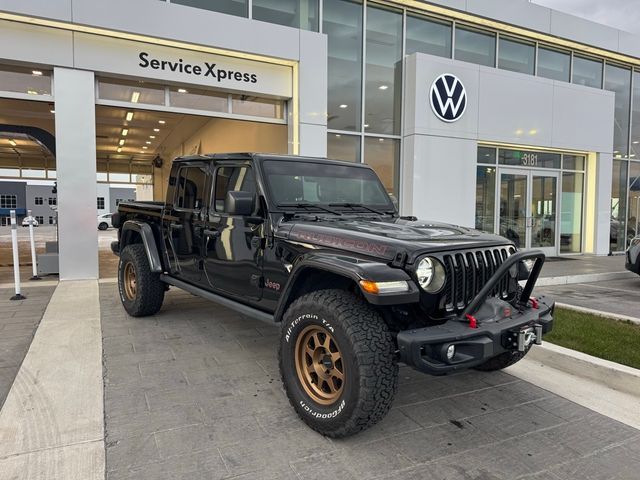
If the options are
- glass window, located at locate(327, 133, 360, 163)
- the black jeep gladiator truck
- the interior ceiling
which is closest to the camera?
the black jeep gladiator truck

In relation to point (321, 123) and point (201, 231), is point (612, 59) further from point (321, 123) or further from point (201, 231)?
point (201, 231)

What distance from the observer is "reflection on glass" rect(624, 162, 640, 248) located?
598 inches

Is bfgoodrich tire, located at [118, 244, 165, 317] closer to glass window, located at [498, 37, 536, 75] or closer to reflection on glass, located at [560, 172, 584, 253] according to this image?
glass window, located at [498, 37, 536, 75]

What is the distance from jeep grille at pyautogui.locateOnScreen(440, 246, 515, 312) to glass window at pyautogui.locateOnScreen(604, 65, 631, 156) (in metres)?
14.4

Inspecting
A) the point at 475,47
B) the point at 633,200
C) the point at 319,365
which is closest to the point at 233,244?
the point at 319,365

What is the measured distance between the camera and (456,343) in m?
2.66

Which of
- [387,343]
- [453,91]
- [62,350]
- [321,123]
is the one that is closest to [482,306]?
[387,343]

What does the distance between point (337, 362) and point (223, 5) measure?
857cm

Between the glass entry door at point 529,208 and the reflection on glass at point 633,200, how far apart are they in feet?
13.1

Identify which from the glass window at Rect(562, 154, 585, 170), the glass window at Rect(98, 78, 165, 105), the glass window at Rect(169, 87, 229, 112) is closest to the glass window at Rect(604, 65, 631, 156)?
the glass window at Rect(562, 154, 585, 170)

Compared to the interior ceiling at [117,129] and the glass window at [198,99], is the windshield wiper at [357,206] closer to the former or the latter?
the glass window at [198,99]

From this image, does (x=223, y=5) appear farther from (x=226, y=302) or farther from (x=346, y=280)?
(x=346, y=280)

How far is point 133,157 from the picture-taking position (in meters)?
24.5

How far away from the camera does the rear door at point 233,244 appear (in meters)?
3.86
